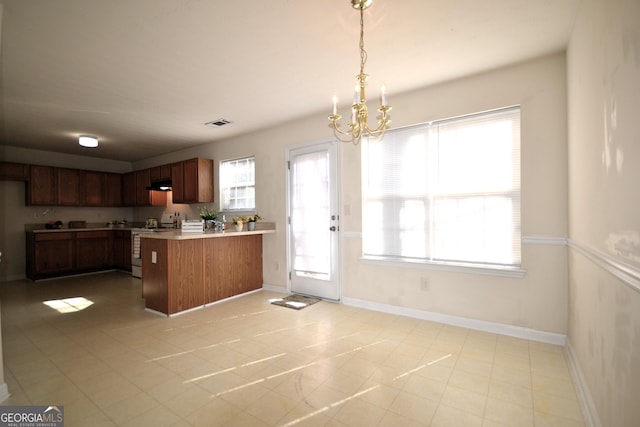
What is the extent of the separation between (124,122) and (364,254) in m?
4.03

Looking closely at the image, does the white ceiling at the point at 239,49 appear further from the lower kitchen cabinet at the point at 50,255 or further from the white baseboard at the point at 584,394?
the lower kitchen cabinet at the point at 50,255

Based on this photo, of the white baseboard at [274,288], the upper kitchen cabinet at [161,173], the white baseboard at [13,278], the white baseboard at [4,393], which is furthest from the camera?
the upper kitchen cabinet at [161,173]

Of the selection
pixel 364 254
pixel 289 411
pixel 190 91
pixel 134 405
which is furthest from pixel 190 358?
pixel 190 91

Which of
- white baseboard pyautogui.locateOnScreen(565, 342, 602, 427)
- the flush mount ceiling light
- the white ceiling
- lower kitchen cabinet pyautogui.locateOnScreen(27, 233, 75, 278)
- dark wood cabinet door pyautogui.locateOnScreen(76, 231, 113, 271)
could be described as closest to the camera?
white baseboard pyautogui.locateOnScreen(565, 342, 602, 427)

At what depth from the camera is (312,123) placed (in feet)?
13.7

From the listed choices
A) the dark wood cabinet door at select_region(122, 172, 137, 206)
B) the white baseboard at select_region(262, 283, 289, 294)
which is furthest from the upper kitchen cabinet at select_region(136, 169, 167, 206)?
the white baseboard at select_region(262, 283, 289, 294)

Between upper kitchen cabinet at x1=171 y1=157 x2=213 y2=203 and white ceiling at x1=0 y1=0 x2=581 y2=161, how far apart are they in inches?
60.5

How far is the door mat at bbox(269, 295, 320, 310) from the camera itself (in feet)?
12.7

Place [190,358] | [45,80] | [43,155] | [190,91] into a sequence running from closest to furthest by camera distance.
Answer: [190,358], [45,80], [190,91], [43,155]

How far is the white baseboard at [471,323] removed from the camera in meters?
2.64

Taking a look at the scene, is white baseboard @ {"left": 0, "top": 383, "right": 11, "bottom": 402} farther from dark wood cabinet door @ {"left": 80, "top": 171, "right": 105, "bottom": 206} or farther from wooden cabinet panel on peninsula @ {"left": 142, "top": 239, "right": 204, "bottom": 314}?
dark wood cabinet door @ {"left": 80, "top": 171, "right": 105, "bottom": 206}

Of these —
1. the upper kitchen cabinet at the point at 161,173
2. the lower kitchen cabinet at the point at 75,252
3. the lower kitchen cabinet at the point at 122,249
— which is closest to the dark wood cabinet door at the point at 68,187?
the lower kitchen cabinet at the point at 75,252

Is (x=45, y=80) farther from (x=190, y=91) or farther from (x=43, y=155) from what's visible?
(x=43, y=155)

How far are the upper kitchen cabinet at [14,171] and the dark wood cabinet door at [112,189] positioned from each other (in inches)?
54.2
